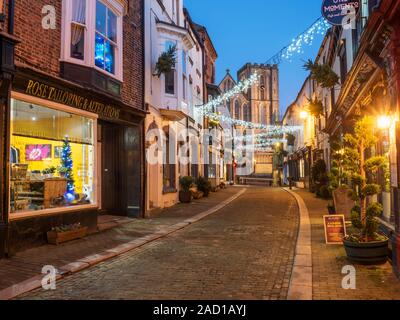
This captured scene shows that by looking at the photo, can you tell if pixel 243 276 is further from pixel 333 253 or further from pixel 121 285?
pixel 333 253

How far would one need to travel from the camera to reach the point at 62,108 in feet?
31.3

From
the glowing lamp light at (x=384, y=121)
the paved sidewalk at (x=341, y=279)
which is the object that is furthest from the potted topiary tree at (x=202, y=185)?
the glowing lamp light at (x=384, y=121)

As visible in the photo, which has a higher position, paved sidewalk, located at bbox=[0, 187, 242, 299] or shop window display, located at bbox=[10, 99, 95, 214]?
shop window display, located at bbox=[10, 99, 95, 214]

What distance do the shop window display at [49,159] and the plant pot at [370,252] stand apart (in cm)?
671

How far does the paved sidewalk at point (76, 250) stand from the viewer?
655 centimetres

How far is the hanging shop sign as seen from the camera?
37.9 feet

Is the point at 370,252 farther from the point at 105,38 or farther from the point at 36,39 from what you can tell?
the point at 105,38

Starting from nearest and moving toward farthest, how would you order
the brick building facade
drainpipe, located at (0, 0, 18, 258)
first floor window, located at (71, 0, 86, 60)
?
drainpipe, located at (0, 0, 18, 258)
the brick building facade
first floor window, located at (71, 0, 86, 60)

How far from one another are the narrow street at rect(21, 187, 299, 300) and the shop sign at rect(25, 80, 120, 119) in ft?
13.1

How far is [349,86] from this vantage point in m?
12.5

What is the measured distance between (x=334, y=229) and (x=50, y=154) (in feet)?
23.2

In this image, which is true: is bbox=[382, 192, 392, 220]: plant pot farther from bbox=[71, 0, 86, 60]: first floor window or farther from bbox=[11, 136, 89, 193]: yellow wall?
bbox=[71, 0, 86, 60]: first floor window

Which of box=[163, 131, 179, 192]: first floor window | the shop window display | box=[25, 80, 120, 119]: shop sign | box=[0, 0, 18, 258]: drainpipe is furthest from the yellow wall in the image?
box=[163, 131, 179, 192]: first floor window

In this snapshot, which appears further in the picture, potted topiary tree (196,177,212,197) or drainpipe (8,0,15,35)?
potted topiary tree (196,177,212,197)
